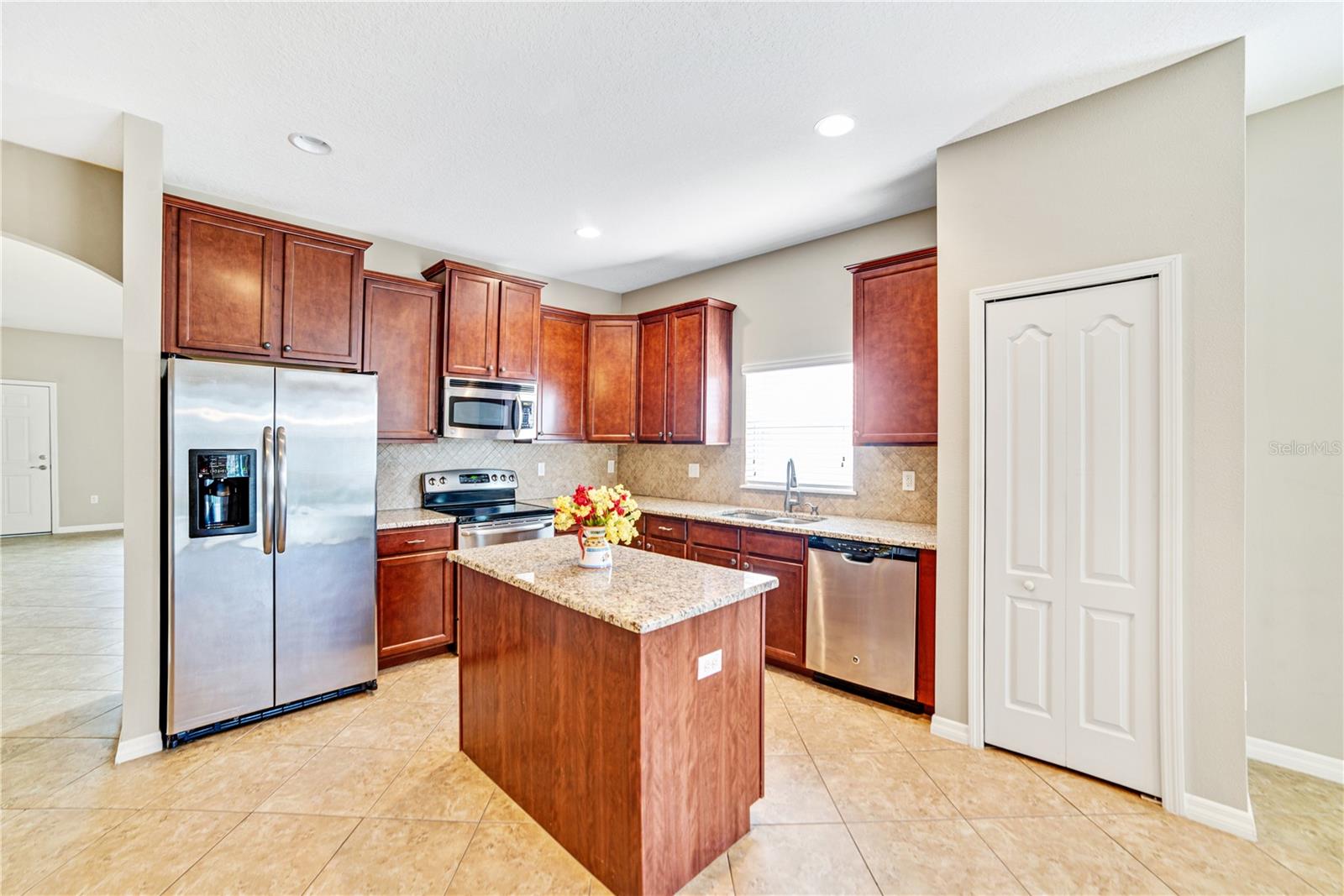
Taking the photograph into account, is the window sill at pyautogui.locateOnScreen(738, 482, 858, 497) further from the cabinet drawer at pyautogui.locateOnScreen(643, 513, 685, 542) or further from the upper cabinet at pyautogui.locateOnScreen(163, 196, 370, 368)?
the upper cabinet at pyautogui.locateOnScreen(163, 196, 370, 368)

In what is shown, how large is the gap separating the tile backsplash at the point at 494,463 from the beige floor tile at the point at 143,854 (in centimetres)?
211

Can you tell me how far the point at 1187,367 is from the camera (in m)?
2.13

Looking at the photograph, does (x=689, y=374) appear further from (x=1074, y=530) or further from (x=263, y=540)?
(x=263, y=540)

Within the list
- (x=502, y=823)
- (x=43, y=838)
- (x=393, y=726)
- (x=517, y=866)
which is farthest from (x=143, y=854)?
(x=517, y=866)

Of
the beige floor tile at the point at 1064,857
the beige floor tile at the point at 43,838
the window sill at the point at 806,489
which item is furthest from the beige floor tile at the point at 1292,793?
the beige floor tile at the point at 43,838

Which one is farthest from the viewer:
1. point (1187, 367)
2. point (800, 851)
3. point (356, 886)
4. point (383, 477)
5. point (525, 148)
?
point (383, 477)

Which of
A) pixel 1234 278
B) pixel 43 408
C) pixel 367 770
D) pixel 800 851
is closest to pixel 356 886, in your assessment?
pixel 367 770

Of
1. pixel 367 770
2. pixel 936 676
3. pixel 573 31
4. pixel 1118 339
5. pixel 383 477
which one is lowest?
pixel 367 770

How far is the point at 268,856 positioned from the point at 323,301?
8.91 feet

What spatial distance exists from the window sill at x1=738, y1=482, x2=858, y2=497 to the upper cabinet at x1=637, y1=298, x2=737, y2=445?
1.37ft

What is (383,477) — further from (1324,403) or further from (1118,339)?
(1324,403)

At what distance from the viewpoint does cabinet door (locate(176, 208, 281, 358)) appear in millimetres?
2859

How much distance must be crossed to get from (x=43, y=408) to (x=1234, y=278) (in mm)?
11805

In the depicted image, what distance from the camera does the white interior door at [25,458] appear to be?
24.0ft
